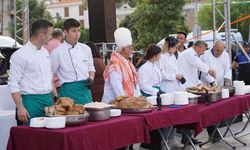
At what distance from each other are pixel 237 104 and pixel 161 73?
1.12m

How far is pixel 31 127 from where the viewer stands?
4219 mm

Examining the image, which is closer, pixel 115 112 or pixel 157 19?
pixel 115 112

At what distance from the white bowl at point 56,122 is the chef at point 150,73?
2.27 meters

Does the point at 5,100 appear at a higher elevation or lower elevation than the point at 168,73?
lower

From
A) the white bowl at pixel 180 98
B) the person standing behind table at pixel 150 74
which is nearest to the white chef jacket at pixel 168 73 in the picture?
the person standing behind table at pixel 150 74

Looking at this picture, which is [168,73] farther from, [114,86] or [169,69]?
[114,86]

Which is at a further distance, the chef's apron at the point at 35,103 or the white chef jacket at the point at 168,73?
the white chef jacket at the point at 168,73

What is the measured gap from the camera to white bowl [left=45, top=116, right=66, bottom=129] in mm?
4039

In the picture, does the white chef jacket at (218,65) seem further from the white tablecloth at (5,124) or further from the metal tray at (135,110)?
the white tablecloth at (5,124)

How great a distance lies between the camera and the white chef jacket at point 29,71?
14.7 feet

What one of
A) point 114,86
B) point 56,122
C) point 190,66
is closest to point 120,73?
point 114,86

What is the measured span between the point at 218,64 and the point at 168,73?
3.38ft

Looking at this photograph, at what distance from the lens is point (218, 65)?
25.4 ft

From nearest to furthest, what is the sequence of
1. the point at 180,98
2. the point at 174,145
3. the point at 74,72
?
the point at 74,72
the point at 180,98
the point at 174,145
